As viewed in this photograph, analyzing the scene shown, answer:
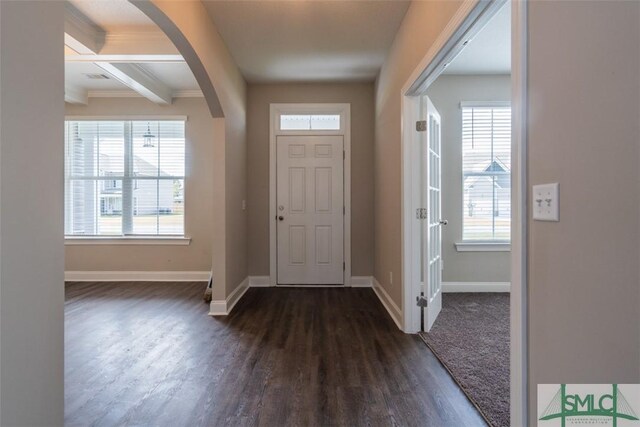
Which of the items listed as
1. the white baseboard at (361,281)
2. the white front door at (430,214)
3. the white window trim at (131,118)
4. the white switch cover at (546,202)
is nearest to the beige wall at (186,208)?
the white window trim at (131,118)

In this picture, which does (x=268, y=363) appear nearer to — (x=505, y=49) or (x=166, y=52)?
(x=166, y=52)

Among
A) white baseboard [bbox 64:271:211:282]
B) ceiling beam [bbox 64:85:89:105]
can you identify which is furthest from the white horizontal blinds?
ceiling beam [bbox 64:85:89:105]

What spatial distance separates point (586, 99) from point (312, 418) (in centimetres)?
172

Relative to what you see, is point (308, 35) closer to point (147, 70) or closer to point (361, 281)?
point (147, 70)

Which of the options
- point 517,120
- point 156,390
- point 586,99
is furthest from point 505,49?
point 156,390

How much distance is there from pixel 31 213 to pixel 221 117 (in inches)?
95.2

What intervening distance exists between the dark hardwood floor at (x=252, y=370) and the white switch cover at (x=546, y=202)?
1140mm

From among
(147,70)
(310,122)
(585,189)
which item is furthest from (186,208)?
(585,189)

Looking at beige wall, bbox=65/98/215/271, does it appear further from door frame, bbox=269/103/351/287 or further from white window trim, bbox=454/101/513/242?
white window trim, bbox=454/101/513/242

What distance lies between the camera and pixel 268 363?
214cm

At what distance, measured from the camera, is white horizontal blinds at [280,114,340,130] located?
171 inches

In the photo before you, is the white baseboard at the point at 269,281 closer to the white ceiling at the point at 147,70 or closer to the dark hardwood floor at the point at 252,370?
the dark hardwood floor at the point at 252,370

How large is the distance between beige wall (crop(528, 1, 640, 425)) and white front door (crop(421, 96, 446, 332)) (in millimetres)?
1522

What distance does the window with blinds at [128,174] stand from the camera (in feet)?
15.2
